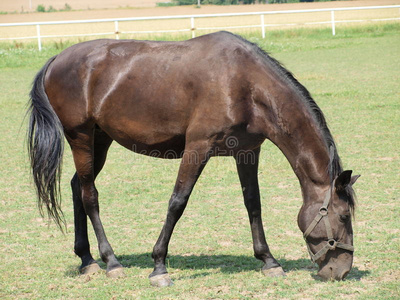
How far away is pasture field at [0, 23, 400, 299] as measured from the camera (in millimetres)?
4527

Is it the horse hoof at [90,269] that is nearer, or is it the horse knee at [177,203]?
the horse knee at [177,203]

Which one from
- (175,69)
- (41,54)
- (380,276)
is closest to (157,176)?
(175,69)

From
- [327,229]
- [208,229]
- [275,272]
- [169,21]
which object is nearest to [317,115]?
[327,229]

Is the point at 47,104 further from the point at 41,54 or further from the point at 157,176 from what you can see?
the point at 41,54

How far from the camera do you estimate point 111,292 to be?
4.50 metres

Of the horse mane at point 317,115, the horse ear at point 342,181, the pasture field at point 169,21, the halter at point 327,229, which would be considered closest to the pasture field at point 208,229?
the halter at point 327,229

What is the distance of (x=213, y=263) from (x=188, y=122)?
137cm

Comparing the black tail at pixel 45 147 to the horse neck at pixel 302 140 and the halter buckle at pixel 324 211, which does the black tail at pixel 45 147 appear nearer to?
the horse neck at pixel 302 140

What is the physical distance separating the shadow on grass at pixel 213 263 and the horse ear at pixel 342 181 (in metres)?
0.93

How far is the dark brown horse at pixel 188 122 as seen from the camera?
4.39 metres

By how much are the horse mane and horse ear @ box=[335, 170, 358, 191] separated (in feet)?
0.36

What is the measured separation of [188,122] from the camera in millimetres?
4699

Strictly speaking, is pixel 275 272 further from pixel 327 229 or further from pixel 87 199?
pixel 87 199

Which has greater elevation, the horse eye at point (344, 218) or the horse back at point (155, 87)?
the horse back at point (155, 87)
